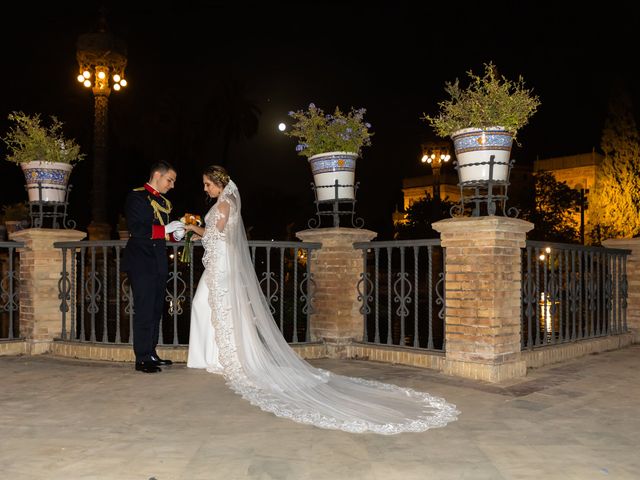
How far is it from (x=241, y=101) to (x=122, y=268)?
37207 millimetres

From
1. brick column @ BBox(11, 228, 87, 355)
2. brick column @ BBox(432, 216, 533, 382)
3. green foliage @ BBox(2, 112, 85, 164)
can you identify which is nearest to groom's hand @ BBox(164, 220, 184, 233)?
green foliage @ BBox(2, 112, 85, 164)

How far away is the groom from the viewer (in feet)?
21.2

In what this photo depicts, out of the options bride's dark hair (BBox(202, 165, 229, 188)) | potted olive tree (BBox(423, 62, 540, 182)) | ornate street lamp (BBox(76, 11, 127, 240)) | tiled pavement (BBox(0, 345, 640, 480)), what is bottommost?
tiled pavement (BBox(0, 345, 640, 480))

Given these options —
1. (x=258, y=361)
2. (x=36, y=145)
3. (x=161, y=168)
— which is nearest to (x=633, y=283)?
(x=258, y=361)

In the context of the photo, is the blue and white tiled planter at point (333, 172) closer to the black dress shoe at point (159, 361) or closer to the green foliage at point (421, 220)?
the black dress shoe at point (159, 361)

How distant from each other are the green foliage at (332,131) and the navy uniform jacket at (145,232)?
6.33 feet

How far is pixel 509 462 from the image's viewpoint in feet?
12.1

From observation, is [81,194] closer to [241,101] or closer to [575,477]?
[241,101]

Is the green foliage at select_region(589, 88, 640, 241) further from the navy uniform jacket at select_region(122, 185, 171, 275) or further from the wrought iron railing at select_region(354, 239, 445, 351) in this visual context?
the navy uniform jacket at select_region(122, 185, 171, 275)

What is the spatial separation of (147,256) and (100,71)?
1351cm

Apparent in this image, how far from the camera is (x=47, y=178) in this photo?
7.90m

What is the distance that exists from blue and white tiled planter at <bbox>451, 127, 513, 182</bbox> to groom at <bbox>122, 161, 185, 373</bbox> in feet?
9.77

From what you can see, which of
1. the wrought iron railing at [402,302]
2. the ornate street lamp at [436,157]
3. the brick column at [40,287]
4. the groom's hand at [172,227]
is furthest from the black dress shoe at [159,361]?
the ornate street lamp at [436,157]

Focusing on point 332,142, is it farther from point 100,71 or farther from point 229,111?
point 229,111
